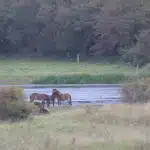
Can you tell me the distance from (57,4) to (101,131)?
58798 mm

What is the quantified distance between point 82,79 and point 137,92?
17182 millimetres

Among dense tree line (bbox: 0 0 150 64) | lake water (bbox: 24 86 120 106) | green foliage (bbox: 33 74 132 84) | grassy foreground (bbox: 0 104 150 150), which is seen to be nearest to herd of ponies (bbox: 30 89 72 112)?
lake water (bbox: 24 86 120 106)

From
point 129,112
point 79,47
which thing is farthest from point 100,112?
point 79,47

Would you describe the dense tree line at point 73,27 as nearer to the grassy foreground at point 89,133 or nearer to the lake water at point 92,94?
the lake water at point 92,94

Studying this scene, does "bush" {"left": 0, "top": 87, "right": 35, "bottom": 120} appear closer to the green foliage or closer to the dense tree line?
the green foliage

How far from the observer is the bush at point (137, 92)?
28.8 meters

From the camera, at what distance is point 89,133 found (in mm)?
15664

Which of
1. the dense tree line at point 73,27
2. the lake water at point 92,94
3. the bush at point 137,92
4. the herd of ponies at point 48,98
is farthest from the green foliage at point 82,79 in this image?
the bush at point 137,92

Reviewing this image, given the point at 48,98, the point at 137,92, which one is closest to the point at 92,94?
the point at 48,98

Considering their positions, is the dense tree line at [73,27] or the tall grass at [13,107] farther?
the dense tree line at [73,27]

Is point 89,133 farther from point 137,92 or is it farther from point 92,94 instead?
point 92,94

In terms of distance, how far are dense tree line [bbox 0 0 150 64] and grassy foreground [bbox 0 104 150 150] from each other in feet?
130

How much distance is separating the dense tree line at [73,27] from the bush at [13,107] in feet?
121

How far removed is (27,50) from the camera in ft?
254
